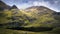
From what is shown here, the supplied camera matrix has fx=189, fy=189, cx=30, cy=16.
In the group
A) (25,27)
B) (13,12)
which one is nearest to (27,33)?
(25,27)

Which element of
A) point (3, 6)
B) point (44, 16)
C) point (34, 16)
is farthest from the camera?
point (44, 16)

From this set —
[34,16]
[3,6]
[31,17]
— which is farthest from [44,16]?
[3,6]

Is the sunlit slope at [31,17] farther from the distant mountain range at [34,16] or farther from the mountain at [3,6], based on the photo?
the mountain at [3,6]

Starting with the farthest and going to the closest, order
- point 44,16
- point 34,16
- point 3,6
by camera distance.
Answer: point 44,16, point 3,6, point 34,16

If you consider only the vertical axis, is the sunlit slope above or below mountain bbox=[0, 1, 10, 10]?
below

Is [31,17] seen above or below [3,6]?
below

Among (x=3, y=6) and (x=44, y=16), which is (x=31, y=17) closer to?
(x=44, y=16)

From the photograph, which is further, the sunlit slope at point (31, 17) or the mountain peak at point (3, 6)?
the mountain peak at point (3, 6)

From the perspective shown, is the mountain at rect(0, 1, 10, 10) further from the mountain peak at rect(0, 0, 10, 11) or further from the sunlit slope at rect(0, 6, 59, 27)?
the sunlit slope at rect(0, 6, 59, 27)

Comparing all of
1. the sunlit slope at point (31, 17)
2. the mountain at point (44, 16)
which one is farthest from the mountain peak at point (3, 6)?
the mountain at point (44, 16)

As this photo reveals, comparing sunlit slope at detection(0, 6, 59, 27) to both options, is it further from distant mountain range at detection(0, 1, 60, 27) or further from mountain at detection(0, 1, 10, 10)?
mountain at detection(0, 1, 10, 10)

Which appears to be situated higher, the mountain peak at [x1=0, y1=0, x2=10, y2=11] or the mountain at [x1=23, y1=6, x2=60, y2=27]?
the mountain peak at [x1=0, y1=0, x2=10, y2=11]

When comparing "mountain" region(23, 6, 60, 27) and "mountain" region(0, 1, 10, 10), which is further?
"mountain" region(0, 1, 10, 10)

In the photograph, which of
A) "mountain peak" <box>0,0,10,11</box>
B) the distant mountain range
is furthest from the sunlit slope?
"mountain peak" <box>0,0,10,11</box>
